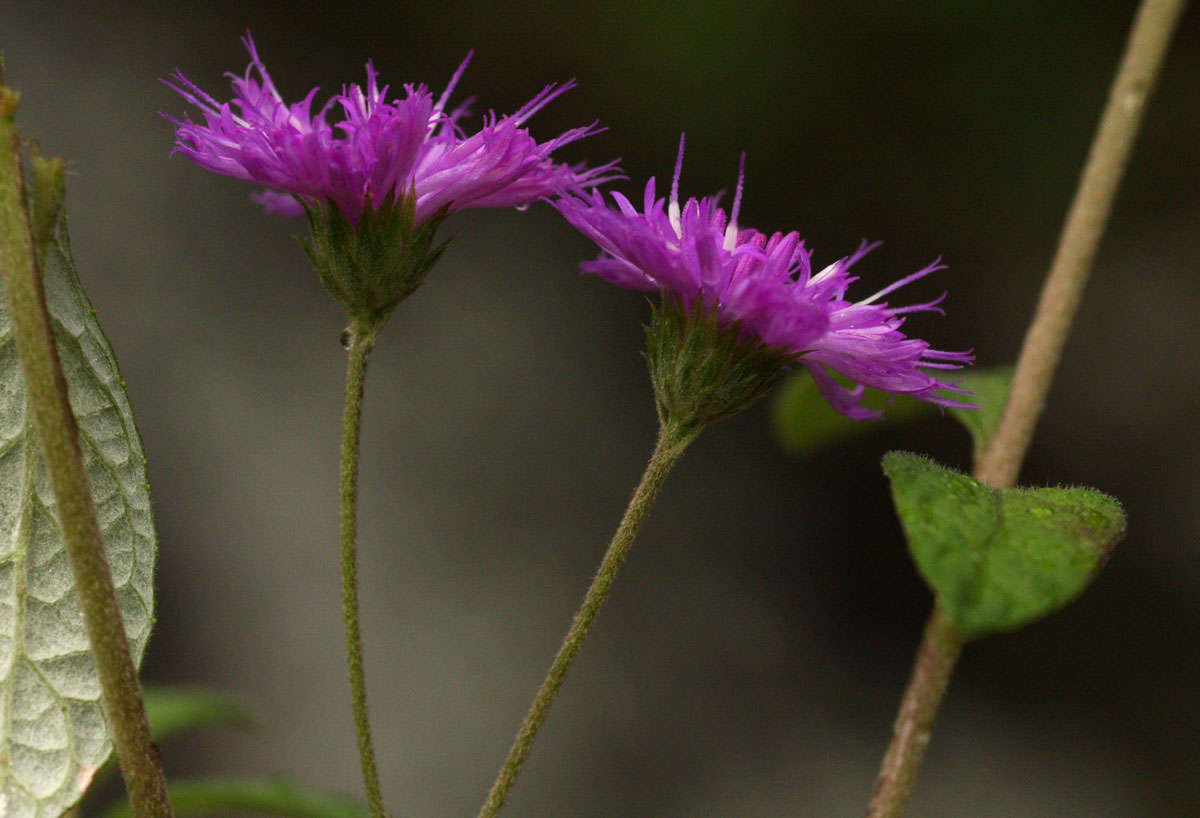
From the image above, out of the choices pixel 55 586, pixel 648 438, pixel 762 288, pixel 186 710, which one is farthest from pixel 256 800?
pixel 648 438

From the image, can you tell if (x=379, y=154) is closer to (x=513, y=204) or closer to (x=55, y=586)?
(x=513, y=204)

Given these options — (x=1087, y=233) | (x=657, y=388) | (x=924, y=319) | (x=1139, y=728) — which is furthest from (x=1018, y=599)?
(x=1139, y=728)

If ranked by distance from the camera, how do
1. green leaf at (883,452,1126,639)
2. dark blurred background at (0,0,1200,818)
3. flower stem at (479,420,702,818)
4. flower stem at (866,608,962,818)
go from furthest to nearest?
dark blurred background at (0,0,1200,818)
flower stem at (866,608,962,818)
flower stem at (479,420,702,818)
green leaf at (883,452,1126,639)

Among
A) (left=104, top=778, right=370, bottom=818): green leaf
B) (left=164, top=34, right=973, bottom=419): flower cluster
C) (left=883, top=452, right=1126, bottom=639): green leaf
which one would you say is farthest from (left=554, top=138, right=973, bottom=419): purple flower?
(left=104, top=778, right=370, bottom=818): green leaf

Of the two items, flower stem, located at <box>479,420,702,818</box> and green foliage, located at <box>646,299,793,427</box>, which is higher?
green foliage, located at <box>646,299,793,427</box>

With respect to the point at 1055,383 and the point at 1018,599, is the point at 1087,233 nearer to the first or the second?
the point at 1018,599

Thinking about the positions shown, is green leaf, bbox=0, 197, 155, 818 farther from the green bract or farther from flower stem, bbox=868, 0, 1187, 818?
flower stem, bbox=868, 0, 1187, 818
